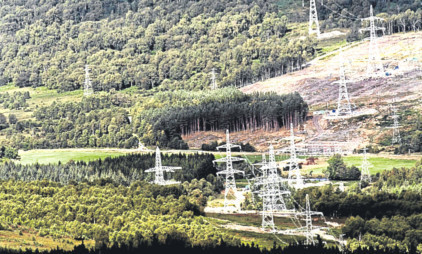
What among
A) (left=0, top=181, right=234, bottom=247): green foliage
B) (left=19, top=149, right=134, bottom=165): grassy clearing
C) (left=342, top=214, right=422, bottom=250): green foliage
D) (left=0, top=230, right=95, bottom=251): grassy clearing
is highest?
(left=19, top=149, right=134, bottom=165): grassy clearing

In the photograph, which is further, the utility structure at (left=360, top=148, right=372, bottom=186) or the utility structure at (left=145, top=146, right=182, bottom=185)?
the utility structure at (left=145, top=146, right=182, bottom=185)

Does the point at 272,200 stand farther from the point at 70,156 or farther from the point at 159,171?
the point at 70,156

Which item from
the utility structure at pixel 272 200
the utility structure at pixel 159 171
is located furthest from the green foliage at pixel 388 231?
the utility structure at pixel 159 171

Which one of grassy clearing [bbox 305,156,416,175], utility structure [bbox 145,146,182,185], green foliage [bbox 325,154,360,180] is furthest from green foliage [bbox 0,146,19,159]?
green foliage [bbox 325,154,360,180]

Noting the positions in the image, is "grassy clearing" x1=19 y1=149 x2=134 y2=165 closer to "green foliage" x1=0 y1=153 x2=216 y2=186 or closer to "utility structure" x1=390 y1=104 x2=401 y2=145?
"green foliage" x1=0 y1=153 x2=216 y2=186

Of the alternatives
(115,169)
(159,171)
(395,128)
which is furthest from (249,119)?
(159,171)

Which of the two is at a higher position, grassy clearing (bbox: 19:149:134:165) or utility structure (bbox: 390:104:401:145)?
utility structure (bbox: 390:104:401:145)

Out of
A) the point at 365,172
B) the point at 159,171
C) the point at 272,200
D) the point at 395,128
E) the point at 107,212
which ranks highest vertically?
the point at 395,128

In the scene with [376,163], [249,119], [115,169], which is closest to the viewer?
[376,163]

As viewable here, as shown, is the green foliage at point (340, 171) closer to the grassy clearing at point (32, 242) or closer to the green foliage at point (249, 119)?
the green foliage at point (249, 119)
